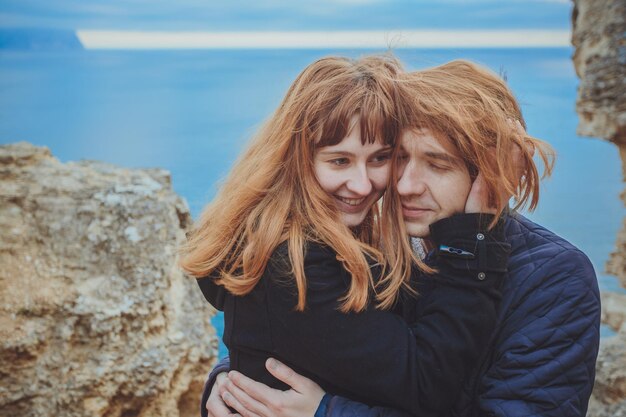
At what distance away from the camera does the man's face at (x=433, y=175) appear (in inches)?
69.5

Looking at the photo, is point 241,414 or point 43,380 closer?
point 241,414

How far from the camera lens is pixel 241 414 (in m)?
1.92

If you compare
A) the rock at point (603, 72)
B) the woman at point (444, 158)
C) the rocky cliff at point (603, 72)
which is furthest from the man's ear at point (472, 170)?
the rock at point (603, 72)

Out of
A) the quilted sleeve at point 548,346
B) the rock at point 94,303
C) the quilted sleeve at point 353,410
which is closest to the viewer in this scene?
the quilted sleeve at point 548,346

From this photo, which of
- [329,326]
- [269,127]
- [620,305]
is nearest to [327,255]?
[329,326]

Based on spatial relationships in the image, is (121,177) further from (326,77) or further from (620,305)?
(620,305)

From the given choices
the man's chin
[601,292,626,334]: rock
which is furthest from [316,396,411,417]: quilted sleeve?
[601,292,626,334]: rock

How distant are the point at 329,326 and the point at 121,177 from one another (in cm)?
191

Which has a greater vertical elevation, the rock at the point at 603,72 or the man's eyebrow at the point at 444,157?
the rock at the point at 603,72

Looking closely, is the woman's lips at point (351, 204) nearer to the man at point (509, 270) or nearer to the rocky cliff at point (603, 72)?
the man at point (509, 270)

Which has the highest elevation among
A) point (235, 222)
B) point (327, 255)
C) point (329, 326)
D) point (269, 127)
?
point (269, 127)

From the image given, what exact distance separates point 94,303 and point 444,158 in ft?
5.39

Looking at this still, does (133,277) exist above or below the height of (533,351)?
above

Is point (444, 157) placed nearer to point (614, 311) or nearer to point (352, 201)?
point (352, 201)
